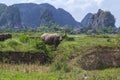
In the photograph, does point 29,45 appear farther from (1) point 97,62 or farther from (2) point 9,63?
(1) point 97,62

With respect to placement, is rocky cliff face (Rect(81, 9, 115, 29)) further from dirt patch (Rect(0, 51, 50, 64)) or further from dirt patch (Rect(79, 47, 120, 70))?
dirt patch (Rect(0, 51, 50, 64))

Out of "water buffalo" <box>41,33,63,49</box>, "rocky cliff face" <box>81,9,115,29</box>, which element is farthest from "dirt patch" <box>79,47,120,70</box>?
"rocky cliff face" <box>81,9,115,29</box>

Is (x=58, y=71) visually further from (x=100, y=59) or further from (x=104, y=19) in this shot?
(x=104, y=19)

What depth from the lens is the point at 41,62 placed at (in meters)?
20.0

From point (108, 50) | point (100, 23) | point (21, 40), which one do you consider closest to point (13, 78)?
point (108, 50)

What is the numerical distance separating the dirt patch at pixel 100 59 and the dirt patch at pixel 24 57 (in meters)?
2.67

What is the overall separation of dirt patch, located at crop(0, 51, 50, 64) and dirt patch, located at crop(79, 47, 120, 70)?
267 cm

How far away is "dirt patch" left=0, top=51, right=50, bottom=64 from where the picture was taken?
64.8ft

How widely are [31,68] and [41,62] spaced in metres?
3.16

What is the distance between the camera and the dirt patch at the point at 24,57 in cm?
1975

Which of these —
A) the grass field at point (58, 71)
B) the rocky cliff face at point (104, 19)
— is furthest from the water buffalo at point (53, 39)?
the rocky cliff face at point (104, 19)

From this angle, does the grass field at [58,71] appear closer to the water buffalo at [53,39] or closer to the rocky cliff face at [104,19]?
the water buffalo at [53,39]

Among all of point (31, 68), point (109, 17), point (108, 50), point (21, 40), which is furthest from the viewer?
point (109, 17)

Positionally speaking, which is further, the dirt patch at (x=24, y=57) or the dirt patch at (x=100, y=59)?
the dirt patch at (x=24, y=57)
